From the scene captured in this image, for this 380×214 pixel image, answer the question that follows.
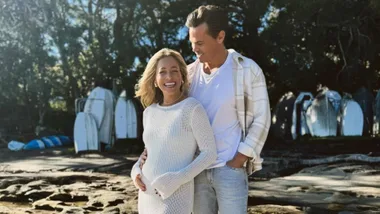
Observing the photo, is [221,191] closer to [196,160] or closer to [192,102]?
[196,160]

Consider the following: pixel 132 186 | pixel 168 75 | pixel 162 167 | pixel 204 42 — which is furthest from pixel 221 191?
pixel 132 186

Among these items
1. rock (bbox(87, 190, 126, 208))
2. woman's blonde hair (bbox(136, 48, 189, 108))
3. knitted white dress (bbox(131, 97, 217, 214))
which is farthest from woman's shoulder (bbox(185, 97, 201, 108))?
rock (bbox(87, 190, 126, 208))

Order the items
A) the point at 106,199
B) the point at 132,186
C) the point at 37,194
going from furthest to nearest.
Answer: the point at 132,186
the point at 37,194
the point at 106,199

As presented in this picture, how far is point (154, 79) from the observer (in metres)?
2.13

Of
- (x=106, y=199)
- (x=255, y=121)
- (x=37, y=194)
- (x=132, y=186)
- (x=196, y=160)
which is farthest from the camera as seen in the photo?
(x=132, y=186)

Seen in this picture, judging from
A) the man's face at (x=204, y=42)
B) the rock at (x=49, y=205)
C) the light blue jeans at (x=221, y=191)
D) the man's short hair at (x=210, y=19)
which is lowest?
the rock at (x=49, y=205)

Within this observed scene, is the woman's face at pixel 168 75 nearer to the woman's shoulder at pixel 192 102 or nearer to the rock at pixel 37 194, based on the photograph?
Answer: the woman's shoulder at pixel 192 102

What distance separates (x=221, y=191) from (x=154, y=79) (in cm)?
58

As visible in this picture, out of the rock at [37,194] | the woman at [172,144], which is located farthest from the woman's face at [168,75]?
the rock at [37,194]

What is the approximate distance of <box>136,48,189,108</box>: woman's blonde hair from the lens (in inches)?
81.8

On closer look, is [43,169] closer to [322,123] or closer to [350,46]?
[322,123]

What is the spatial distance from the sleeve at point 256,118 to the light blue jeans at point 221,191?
0.11 metres

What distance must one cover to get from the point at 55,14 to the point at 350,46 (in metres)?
8.71

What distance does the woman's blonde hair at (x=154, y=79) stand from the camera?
208cm
